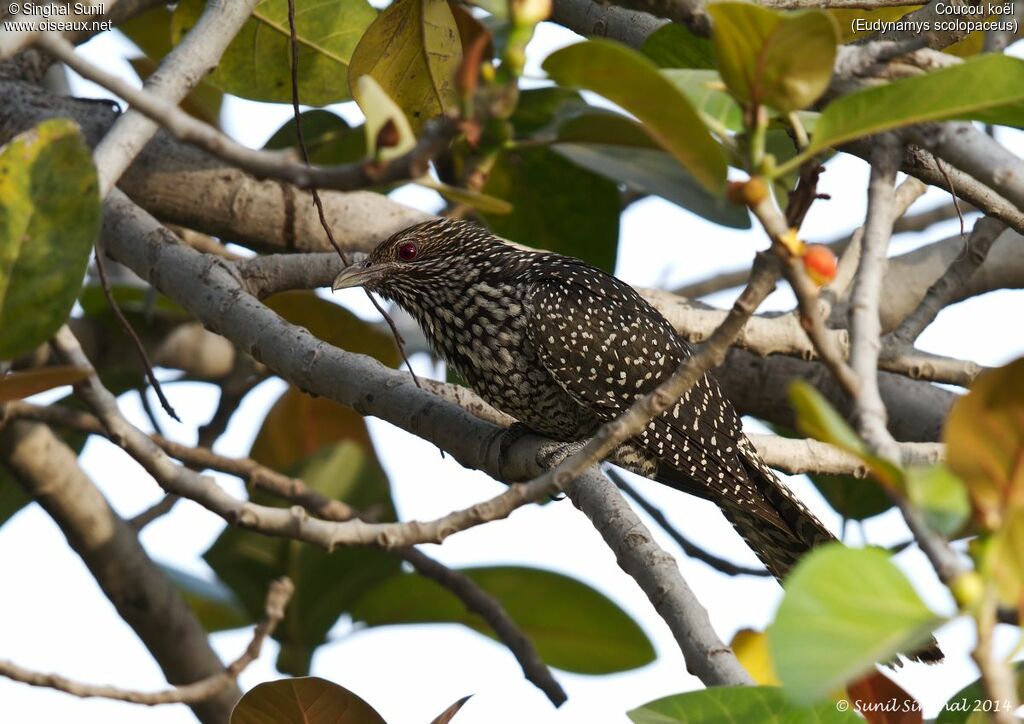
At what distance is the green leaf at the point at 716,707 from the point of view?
2139 millimetres

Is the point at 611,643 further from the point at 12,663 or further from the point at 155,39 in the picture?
the point at 155,39

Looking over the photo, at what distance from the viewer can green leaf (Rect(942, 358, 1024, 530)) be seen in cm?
158

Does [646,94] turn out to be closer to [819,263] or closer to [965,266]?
[819,263]

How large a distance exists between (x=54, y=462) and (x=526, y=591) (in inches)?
76.7

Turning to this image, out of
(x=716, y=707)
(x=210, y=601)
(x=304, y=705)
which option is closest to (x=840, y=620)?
(x=716, y=707)

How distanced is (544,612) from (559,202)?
172cm

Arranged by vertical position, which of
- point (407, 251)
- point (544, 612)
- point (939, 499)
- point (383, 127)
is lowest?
point (939, 499)

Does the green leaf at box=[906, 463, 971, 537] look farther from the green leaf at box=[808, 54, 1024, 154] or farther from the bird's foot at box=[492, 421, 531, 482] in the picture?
the bird's foot at box=[492, 421, 531, 482]

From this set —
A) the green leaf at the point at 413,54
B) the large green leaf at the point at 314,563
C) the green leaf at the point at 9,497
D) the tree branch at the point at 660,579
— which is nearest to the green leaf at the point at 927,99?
the tree branch at the point at 660,579

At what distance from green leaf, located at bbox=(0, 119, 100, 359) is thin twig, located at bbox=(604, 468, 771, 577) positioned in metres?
2.81

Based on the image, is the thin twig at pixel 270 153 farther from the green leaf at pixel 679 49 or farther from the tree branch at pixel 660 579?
the green leaf at pixel 679 49

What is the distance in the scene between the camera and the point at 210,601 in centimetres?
553

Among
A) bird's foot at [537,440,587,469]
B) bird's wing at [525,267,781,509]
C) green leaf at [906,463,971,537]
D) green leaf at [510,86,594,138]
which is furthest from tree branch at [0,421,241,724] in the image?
green leaf at [906,463,971,537]

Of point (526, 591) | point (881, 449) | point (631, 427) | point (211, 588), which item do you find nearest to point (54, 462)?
point (211, 588)
